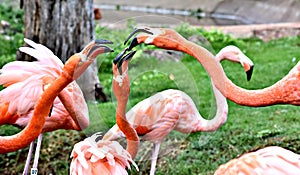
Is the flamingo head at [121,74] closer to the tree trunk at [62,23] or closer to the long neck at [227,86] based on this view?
the long neck at [227,86]

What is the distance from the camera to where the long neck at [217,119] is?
2584 mm

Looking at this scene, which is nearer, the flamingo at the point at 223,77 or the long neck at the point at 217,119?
the flamingo at the point at 223,77

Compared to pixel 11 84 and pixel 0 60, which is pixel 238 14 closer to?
pixel 0 60

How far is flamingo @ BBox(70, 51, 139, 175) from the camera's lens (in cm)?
201

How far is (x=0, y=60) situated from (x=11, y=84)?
3.66 metres

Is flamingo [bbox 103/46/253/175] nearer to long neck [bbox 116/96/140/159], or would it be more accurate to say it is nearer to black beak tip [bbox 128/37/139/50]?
long neck [bbox 116/96/140/159]

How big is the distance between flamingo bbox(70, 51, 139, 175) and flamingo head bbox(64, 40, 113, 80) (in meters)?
0.07

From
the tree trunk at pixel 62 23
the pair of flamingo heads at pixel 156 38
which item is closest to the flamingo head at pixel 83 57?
the pair of flamingo heads at pixel 156 38

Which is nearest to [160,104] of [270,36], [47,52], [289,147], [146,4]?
[47,52]

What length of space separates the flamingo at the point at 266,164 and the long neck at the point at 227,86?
0.78ft

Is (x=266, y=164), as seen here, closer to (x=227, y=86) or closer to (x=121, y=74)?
(x=227, y=86)

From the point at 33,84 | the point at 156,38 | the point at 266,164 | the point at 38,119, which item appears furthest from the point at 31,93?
the point at 266,164

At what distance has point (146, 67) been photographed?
224 centimetres

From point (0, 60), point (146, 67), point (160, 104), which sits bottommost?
point (0, 60)
